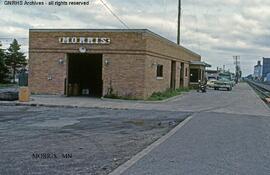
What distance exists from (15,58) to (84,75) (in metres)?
29.6

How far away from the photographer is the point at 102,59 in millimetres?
31406

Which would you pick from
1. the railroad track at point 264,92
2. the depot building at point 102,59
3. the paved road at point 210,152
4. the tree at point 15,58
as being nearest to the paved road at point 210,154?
the paved road at point 210,152

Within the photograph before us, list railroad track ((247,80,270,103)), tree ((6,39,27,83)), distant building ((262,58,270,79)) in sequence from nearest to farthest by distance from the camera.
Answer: railroad track ((247,80,270,103))
tree ((6,39,27,83))
distant building ((262,58,270,79))

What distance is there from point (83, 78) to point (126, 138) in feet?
78.9

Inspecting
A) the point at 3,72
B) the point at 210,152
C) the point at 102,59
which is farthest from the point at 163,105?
the point at 3,72

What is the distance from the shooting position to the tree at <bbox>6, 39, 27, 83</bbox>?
2520 inches

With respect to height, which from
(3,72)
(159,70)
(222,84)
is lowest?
(222,84)

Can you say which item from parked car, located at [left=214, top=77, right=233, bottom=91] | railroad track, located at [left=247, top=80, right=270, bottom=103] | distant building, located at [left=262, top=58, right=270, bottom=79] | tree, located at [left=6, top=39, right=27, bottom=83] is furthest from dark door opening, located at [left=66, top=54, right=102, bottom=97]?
distant building, located at [left=262, top=58, right=270, bottom=79]

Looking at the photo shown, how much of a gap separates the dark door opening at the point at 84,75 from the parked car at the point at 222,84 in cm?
2467

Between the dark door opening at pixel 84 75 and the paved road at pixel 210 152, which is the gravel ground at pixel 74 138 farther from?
the dark door opening at pixel 84 75

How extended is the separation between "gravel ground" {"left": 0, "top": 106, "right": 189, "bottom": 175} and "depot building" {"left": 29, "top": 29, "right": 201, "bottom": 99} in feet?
26.4

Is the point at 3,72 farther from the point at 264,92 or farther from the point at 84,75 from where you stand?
the point at 264,92

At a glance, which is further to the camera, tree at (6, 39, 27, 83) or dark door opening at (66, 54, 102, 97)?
tree at (6, 39, 27, 83)

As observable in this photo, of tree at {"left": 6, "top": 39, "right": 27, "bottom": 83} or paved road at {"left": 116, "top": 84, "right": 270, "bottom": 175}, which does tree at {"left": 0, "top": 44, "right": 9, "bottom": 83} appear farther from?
paved road at {"left": 116, "top": 84, "right": 270, "bottom": 175}
